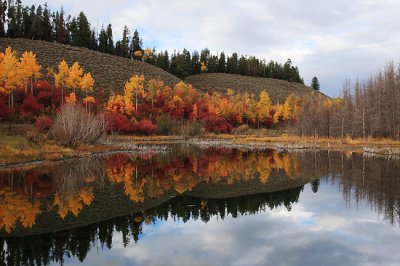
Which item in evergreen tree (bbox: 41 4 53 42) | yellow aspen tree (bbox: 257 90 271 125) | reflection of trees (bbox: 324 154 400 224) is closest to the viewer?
reflection of trees (bbox: 324 154 400 224)

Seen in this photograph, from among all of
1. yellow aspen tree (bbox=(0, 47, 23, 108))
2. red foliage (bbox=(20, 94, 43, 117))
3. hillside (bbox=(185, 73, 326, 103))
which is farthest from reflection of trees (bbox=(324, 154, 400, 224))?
hillside (bbox=(185, 73, 326, 103))

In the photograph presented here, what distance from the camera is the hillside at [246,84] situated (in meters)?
146

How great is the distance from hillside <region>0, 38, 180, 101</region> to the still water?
72.3m

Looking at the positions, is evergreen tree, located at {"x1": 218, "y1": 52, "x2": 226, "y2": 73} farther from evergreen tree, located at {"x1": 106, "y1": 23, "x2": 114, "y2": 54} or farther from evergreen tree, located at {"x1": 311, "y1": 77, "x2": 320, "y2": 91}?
evergreen tree, located at {"x1": 106, "y1": 23, "x2": 114, "y2": 54}

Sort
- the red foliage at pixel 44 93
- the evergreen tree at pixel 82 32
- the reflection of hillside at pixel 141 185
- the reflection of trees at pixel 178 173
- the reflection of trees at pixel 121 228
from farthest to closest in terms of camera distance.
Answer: the evergreen tree at pixel 82 32
the red foliage at pixel 44 93
the reflection of trees at pixel 178 173
the reflection of hillside at pixel 141 185
the reflection of trees at pixel 121 228

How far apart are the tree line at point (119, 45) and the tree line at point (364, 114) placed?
86.3 metres

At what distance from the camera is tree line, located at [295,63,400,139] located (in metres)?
59.8

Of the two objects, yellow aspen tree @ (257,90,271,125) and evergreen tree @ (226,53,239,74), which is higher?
evergreen tree @ (226,53,239,74)

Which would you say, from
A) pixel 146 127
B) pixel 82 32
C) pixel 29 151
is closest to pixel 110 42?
pixel 82 32

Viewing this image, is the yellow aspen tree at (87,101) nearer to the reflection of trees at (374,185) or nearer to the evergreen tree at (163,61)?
the reflection of trees at (374,185)

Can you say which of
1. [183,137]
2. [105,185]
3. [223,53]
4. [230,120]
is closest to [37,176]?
[105,185]

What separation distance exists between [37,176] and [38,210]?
9418 millimetres

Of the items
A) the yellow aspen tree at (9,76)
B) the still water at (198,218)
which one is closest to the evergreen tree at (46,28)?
the yellow aspen tree at (9,76)

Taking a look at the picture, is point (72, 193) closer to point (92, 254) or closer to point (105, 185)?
point (105, 185)
